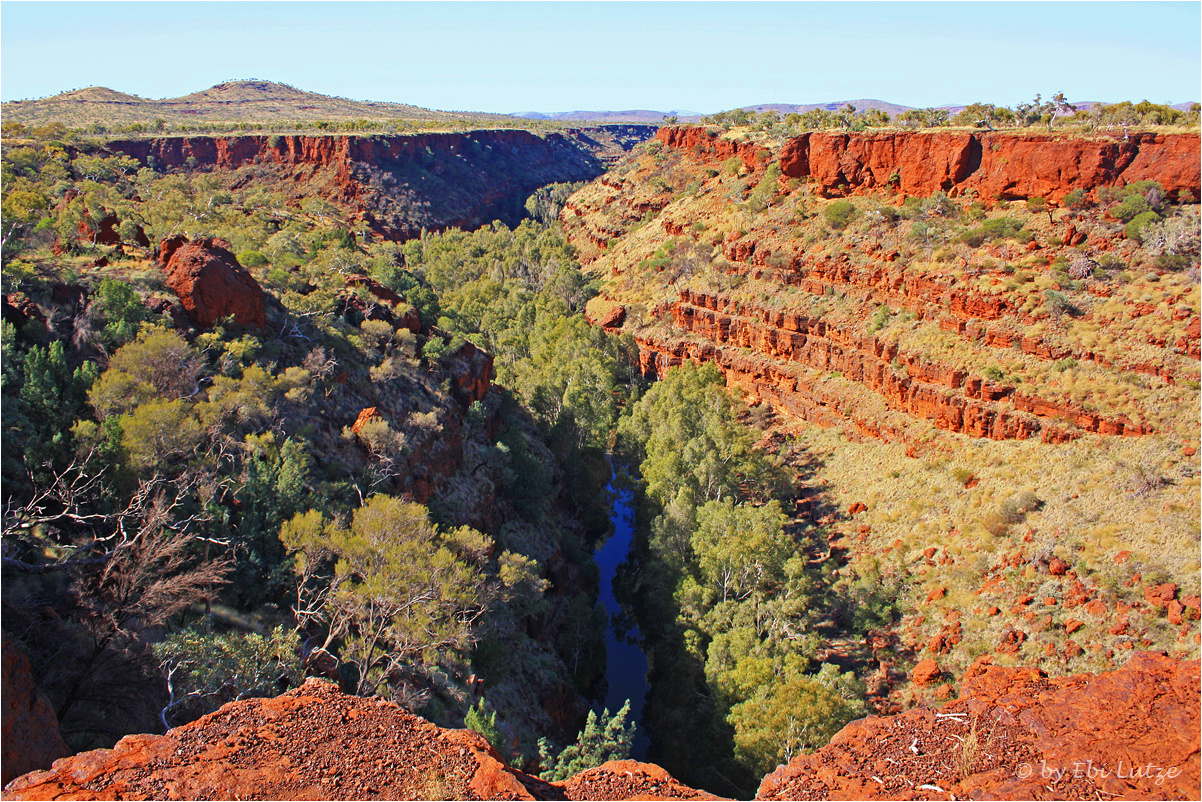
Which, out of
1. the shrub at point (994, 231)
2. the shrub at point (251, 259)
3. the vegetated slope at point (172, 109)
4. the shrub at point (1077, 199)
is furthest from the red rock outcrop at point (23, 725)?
the vegetated slope at point (172, 109)

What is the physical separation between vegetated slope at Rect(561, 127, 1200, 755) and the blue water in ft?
32.2

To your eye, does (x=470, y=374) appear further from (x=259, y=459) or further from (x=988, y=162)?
(x=988, y=162)

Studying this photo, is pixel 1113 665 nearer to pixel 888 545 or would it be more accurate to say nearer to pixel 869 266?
pixel 888 545

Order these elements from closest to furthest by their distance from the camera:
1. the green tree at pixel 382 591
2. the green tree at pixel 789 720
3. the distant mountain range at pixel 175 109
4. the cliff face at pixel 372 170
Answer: the green tree at pixel 382 591 → the green tree at pixel 789 720 → the cliff face at pixel 372 170 → the distant mountain range at pixel 175 109

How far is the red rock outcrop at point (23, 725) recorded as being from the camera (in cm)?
1136

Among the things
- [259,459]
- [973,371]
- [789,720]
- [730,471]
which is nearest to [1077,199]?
[973,371]

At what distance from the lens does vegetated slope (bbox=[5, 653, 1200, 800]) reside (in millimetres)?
10695

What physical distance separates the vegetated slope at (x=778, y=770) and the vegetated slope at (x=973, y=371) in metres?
13.3

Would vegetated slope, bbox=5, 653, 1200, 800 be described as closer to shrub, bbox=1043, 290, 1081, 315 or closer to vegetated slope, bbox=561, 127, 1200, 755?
vegetated slope, bbox=561, 127, 1200, 755

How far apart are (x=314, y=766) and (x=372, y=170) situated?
→ 107892 mm

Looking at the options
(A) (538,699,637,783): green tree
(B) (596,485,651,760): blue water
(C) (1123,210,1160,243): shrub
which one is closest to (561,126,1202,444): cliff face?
(C) (1123,210,1160,243): shrub

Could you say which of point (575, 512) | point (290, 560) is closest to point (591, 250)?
point (575, 512)

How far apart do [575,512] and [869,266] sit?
29161 millimetres

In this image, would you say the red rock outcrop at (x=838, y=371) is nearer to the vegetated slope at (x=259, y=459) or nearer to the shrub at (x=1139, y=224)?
the vegetated slope at (x=259, y=459)
